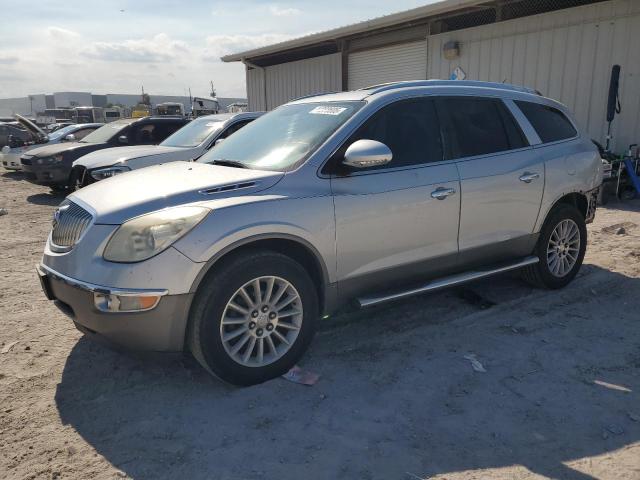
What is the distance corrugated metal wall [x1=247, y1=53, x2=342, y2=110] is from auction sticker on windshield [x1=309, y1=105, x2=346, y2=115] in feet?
41.8

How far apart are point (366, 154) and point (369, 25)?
11.5m

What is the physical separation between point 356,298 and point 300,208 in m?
0.81

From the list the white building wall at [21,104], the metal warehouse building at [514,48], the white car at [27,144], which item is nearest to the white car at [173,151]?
the metal warehouse building at [514,48]

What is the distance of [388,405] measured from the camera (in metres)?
3.20

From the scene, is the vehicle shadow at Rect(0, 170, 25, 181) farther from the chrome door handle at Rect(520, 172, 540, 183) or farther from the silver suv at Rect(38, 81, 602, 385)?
the chrome door handle at Rect(520, 172, 540, 183)

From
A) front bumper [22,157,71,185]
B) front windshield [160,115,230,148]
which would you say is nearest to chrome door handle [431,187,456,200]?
front windshield [160,115,230,148]

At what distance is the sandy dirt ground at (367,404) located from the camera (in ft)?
8.85

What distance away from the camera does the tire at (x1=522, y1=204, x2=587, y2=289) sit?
16.1 feet

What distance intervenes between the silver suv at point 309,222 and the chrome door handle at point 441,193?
0.04 m

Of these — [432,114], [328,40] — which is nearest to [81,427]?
[432,114]

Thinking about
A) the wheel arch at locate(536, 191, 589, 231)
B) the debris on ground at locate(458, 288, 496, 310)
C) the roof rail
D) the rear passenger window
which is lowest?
the debris on ground at locate(458, 288, 496, 310)

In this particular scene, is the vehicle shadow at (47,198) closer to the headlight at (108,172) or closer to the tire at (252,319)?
the headlight at (108,172)

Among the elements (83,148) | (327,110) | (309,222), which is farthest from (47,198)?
(309,222)

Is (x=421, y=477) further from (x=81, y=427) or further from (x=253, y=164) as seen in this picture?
(x=253, y=164)
